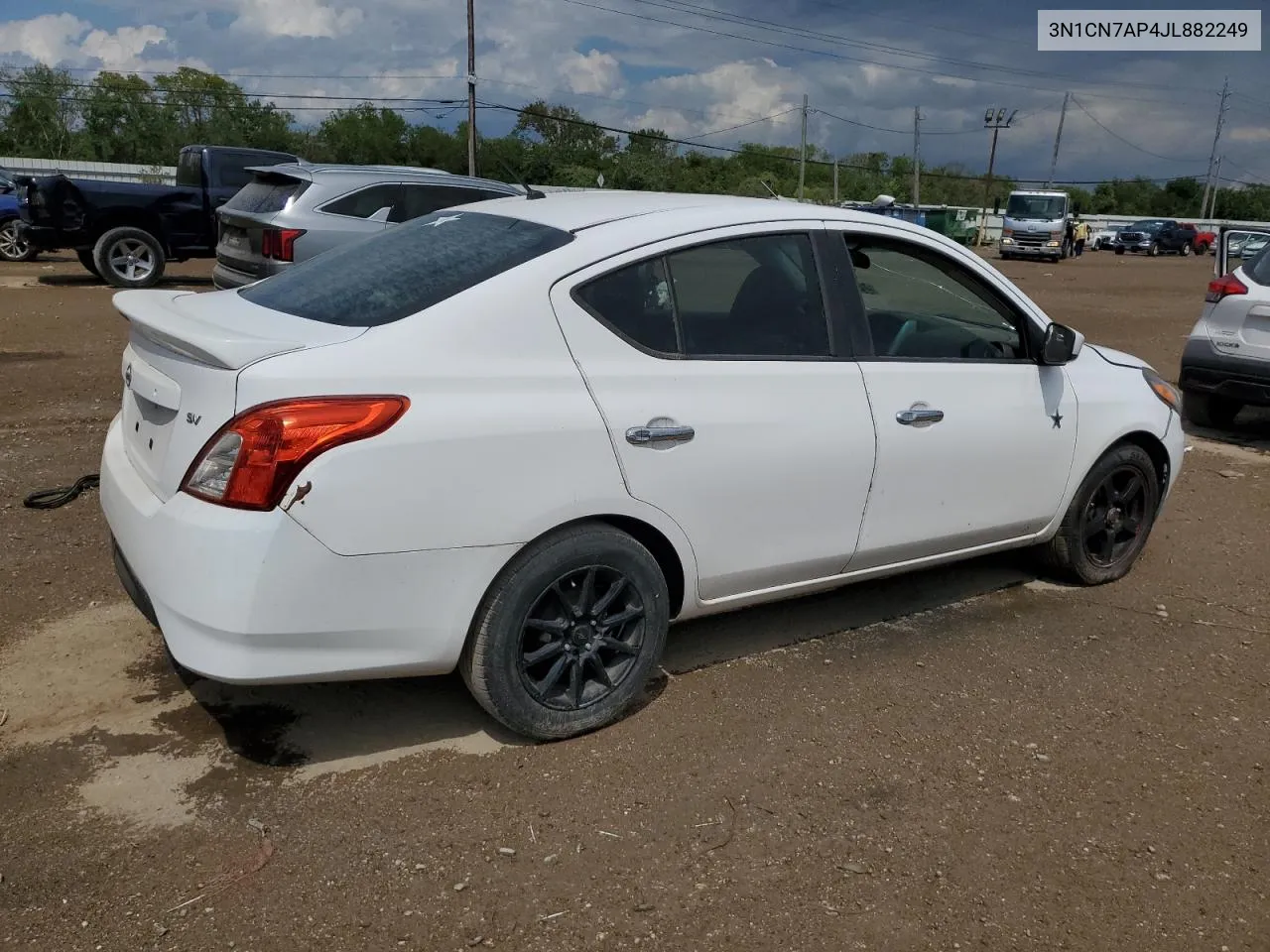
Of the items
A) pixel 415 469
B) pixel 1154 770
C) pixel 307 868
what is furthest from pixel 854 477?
pixel 307 868

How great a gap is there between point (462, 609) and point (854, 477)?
153 cm

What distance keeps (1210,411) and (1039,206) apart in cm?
3422

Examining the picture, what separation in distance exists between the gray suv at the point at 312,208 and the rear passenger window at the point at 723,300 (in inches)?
257

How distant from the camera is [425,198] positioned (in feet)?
35.4

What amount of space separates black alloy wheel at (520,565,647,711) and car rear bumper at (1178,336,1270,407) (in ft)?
21.1

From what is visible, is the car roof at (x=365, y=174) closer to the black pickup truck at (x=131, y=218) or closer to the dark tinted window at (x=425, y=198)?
the dark tinted window at (x=425, y=198)

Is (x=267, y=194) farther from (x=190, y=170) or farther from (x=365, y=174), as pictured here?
(x=190, y=170)

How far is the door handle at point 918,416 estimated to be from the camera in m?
3.96

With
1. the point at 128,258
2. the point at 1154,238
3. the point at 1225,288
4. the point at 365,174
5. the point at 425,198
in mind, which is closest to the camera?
the point at 1225,288

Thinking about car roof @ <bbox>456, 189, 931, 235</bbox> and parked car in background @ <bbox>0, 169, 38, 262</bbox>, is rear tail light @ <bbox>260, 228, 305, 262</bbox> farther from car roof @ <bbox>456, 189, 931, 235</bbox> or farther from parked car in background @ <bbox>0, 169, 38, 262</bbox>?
parked car in background @ <bbox>0, 169, 38, 262</bbox>

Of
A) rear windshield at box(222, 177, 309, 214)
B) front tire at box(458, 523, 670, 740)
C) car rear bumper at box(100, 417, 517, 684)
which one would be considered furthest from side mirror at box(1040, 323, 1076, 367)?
rear windshield at box(222, 177, 309, 214)

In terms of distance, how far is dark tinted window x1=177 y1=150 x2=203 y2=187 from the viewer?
49.5ft

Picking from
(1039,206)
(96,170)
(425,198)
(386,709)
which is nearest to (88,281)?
(425,198)

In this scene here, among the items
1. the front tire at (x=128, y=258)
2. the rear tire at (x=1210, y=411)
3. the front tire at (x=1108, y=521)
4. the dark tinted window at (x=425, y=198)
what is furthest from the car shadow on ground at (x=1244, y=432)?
the front tire at (x=128, y=258)
